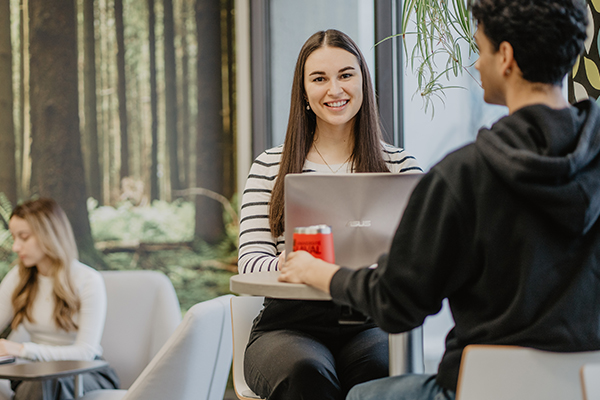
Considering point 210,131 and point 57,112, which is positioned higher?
point 57,112

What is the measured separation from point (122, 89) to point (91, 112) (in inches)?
9.2

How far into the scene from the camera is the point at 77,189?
3.66 meters

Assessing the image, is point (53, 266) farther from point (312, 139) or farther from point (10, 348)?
point (312, 139)

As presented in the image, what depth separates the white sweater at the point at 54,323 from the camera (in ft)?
8.25

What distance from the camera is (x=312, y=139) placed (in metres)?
2.00

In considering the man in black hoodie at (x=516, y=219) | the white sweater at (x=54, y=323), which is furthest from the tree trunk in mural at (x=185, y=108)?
the man in black hoodie at (x=516, y=219)

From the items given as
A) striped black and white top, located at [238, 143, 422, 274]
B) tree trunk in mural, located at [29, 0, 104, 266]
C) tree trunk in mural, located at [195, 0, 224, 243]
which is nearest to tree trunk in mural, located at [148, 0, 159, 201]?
tree trunk in mural, located at [195, 0, 224, 243]

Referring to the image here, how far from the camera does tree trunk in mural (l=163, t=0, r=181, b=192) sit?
12.2ft

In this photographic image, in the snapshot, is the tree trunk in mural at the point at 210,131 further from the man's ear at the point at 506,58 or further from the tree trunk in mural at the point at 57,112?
the man's ear at the point at 506,58

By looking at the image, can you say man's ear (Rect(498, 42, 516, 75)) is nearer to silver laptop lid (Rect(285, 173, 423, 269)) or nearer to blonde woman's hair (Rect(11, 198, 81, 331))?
silver laptop lid (Rect(285, 173, 423, 269))

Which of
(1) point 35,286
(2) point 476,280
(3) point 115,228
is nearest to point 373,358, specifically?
(2) point 476,280

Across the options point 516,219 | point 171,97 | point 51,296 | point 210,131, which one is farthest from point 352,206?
point 171,97

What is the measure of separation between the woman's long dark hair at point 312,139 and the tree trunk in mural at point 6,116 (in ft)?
7.68

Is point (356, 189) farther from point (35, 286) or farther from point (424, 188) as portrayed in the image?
point (35, 286)
